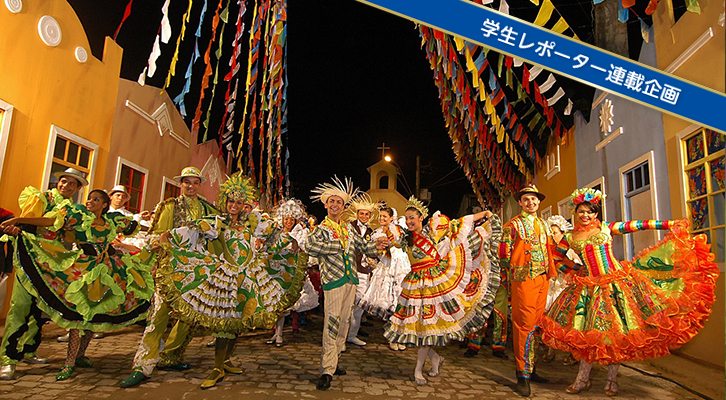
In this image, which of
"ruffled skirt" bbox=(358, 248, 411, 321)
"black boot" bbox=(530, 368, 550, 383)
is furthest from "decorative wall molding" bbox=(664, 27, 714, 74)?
"ruffled skirt" bbox=(358, 248, 411, 321)

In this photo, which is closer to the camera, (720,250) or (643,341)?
(643,341)

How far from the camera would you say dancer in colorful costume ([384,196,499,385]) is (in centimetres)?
411

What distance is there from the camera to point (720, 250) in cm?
507

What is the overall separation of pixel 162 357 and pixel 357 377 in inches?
79.8

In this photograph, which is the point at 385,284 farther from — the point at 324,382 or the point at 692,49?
the point at 692,49

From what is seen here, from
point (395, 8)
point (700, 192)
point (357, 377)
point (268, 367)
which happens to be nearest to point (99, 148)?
point (268, 367)

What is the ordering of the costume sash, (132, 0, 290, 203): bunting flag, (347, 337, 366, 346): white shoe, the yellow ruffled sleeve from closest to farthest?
the yellow ruffled sleeve
the costume sash
(347, 337, 366, 346): white shoe
(132, 0, 290, 203): bunting flag

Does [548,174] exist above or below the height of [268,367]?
above

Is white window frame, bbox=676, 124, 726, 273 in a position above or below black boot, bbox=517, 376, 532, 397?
above

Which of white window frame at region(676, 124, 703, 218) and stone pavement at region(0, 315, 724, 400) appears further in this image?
white window frame at region(676, 124, 703, 218)

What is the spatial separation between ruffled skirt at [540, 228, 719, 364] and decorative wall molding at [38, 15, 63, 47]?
8061mm

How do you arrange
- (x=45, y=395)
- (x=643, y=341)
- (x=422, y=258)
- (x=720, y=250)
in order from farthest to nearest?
1. (x=720, y=250)
2. (x=422, y=258)
3. (x=643, y=341)
4. (x=45, y=395)

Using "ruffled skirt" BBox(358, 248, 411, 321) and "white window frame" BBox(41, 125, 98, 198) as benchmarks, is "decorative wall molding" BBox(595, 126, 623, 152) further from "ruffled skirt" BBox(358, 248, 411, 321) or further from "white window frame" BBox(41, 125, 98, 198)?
"white window frame" BBox(41, 125, 98, 198)

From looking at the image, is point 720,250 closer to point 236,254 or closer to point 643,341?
point 643,341
